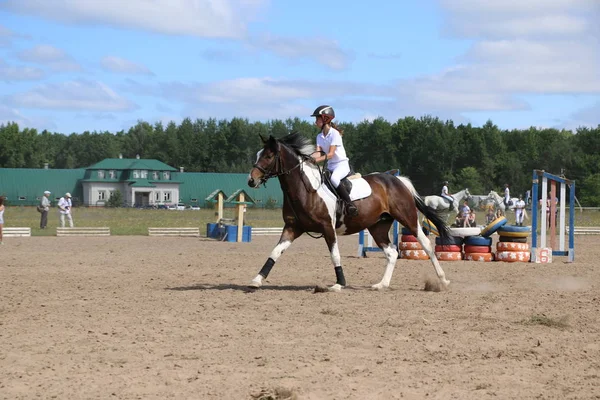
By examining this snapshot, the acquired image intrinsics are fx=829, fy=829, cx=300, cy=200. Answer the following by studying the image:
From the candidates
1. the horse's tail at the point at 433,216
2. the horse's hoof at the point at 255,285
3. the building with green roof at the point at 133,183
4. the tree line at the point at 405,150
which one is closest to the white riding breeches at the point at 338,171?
the horse's tail at the point at 433,216

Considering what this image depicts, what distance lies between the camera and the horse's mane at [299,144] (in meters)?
13.0

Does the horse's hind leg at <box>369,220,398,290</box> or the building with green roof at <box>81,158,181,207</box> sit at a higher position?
the building with green roof at <box>81,158,181,207</box>

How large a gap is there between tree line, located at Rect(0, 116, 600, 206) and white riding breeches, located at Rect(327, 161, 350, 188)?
2771 inches

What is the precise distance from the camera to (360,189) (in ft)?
44.1

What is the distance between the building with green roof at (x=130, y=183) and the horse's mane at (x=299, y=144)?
8675 centimetres

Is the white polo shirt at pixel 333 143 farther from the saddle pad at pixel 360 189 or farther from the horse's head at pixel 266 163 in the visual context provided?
the horse's head at pixel 266 163

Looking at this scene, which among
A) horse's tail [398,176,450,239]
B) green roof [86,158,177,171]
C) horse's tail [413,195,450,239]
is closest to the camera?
horse's tail [398,176,450,239]

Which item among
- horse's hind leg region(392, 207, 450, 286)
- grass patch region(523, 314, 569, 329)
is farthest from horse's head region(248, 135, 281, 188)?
grass patch region(523, 314, 569, 329)

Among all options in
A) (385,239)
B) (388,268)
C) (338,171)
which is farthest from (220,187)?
(338,171)

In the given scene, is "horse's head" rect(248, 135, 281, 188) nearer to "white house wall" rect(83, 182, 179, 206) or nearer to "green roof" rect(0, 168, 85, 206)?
"green roof" rect(0, 168, 85, 206)

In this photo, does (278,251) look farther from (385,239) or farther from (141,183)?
(141,183)

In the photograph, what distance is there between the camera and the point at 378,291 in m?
13.1

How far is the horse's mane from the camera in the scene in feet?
42.8

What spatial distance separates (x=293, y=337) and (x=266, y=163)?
14.6ft
